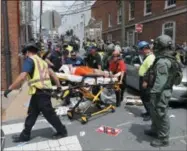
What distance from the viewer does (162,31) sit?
21.3 metres

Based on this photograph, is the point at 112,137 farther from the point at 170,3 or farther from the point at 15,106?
the point at 170,3

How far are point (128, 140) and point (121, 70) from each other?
7.94 feet

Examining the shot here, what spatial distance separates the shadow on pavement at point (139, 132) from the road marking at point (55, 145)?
115 centimetres

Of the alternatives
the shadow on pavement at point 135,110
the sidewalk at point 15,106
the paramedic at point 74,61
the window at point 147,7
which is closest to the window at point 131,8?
the window at point 147,7

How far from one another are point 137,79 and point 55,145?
4.70 meters

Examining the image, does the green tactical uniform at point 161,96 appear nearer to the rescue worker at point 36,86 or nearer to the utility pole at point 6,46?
the rescue worker at point 36,86

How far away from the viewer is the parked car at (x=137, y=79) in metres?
6.85

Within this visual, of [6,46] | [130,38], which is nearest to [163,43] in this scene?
[6,46]

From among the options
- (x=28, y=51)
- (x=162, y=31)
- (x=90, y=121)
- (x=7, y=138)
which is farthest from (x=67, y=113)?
(x=162, y=31)

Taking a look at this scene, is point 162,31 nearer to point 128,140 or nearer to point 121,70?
point 121,70

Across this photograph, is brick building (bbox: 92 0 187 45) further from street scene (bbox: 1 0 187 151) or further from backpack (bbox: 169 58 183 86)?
backpack (bbox: 169 58 183 86)

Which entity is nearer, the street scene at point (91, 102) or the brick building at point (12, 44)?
the street scene at point (91, 102)

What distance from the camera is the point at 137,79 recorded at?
28.9ft

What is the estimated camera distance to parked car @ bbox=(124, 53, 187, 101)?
6852 mm
